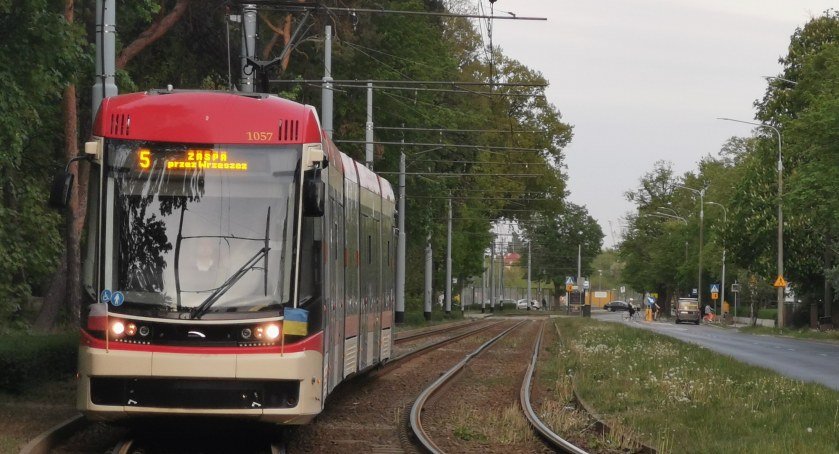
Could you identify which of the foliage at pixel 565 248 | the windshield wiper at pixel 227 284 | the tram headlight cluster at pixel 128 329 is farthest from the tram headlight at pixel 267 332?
the foliage at pixel 565 248

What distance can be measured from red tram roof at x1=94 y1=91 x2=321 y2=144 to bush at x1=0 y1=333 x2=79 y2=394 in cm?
422

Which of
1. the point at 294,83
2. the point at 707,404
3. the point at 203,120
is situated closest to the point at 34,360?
the point at 203,120

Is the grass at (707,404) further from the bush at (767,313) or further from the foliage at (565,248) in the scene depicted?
the foliage at (565,248)

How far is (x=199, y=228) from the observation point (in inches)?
467

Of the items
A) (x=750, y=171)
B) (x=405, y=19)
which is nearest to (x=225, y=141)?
(x=405, y=19)

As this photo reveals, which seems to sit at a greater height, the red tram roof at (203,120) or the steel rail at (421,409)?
A: the red tram roof at (203,120)

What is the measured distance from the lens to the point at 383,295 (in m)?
20.4

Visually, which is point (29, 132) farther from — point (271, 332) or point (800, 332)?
point (800, 332)

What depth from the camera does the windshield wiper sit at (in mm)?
11586

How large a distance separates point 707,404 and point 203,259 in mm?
6999

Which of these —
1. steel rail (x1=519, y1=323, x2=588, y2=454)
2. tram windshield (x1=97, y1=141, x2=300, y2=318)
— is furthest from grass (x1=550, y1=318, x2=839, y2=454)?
tram windshield (x1=97, y1=141, x2=300, y2=318)

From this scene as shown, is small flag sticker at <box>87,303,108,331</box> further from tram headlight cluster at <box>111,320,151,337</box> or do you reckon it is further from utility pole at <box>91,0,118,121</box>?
utility pole at <box>91,0,118,121</box>

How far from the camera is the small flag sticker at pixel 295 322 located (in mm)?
11719

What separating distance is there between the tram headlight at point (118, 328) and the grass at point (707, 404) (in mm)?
4861
